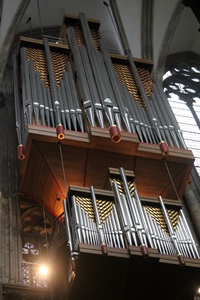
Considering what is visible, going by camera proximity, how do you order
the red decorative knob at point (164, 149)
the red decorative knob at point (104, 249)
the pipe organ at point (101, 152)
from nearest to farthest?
1. the red decorative knob at point (104, 249)
2. the pipe organ at point (101, 152)
3. the red decorative knob at point (164, 149)

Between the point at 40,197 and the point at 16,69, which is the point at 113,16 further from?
the point at 40,197

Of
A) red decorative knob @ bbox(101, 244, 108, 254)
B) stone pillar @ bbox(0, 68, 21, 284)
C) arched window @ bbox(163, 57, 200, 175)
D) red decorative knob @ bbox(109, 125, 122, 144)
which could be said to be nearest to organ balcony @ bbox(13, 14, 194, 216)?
red decorative knob @ bbox(109, 125, 122, 144)

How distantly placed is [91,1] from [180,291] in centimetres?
968

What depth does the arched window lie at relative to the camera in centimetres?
1625

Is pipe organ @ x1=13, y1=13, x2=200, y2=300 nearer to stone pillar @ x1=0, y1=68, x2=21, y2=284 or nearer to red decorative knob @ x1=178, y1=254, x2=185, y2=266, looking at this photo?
red decorative knob @ x1=178, y1=254, x2=185, y2=266

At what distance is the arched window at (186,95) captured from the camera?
16250 mm

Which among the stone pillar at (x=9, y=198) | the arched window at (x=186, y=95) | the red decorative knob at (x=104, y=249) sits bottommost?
the red decorative knob at (x=104, y=249)

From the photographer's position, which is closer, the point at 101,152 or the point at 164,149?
the point at 101,152

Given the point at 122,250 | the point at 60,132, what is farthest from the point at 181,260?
the point at 60,132

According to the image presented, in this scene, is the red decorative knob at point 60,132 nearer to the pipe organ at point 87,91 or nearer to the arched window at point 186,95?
the pipe organ at point 87,91

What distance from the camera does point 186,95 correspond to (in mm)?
17844

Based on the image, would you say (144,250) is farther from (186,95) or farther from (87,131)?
(186,95)

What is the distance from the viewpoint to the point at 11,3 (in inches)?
649

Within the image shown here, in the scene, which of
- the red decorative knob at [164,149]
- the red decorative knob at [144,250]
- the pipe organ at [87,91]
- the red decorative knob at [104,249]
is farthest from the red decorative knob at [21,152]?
the red decorative knob at [144,250]
